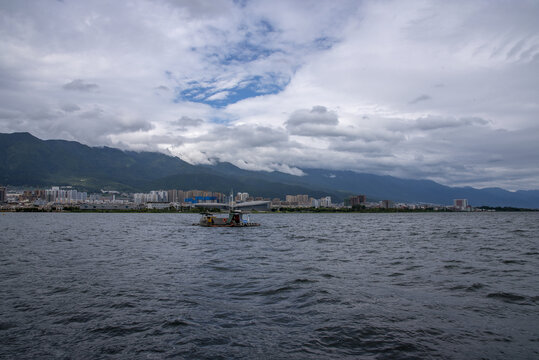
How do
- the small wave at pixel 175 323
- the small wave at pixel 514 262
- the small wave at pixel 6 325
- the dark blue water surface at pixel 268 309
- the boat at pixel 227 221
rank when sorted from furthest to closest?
1. the boat at pixel 227 221
2. the small wave at pixel 514 262
3. the small wave at pixel 175 323
4. the small wave at pixel 6 325
5. the dark blue water surface at pixel 268 309

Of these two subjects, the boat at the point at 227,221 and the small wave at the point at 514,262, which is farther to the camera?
the boat at the point at 227,221

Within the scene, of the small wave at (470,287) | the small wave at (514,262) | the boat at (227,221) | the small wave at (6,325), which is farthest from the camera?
the boat at (227,221)

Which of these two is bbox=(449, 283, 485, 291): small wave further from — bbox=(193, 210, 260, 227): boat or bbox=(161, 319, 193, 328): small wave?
bbox=(193, 210, 260, 227): boat

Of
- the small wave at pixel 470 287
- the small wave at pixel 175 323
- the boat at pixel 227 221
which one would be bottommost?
the boat at pixel 227 221

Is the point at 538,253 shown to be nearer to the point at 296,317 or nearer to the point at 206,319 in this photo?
the point at 296,317

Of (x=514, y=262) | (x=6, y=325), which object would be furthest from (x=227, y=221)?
(x=6, y=325)

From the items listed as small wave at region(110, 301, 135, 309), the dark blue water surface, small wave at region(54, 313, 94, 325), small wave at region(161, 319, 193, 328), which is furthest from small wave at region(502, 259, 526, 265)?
small wave at region(54, 313, 94, 325)

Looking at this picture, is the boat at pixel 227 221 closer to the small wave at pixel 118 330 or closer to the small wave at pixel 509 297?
the small wave at pixel 509 297

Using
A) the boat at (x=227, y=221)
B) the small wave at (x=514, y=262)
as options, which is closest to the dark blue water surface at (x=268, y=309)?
the small wave at (x=514, y=262)

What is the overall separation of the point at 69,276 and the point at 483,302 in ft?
82.6

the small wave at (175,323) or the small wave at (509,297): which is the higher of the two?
the small wave at (509,297)

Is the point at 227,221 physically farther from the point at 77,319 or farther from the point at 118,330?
Answer: the point at 118,330

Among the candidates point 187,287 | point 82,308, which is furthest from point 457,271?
point 82,308

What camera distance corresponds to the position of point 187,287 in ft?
68.7
